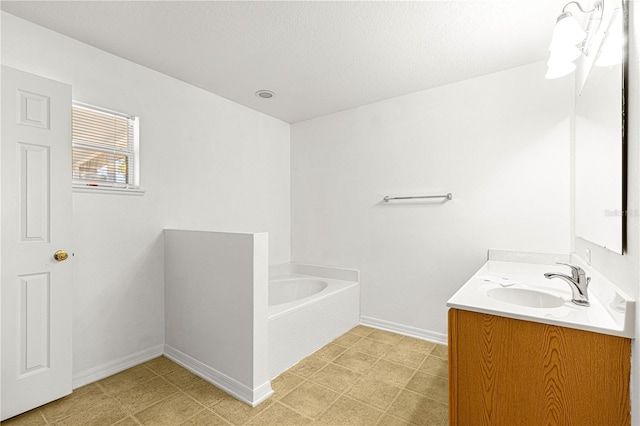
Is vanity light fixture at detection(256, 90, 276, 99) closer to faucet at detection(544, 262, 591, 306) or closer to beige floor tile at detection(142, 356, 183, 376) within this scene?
beige floor tile at detection(142, 356, 183, 376)

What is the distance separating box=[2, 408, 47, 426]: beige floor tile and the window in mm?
1329

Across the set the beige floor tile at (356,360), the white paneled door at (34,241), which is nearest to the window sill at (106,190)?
the white paneled door at (34,241)

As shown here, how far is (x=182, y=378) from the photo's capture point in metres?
2.08

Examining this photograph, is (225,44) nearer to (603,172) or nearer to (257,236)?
(257,236)

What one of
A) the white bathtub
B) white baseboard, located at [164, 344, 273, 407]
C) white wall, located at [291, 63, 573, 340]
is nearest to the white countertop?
white wall, located at [291, 63, 573, 340]

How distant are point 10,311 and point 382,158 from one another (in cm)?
286

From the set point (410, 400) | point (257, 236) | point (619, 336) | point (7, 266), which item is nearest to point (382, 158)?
point (257, 236)

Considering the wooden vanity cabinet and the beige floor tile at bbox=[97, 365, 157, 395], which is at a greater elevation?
the wooden vanity cabinet

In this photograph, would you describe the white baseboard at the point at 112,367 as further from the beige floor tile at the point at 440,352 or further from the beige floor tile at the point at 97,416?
the beige floor tile at the point at 440,352

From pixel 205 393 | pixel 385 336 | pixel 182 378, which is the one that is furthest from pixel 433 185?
pixel 182 378

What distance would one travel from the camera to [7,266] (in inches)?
64.9

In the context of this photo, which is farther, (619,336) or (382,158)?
(382,158)

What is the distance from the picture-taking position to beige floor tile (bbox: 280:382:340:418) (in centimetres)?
174

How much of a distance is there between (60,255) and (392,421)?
2.15 metres
